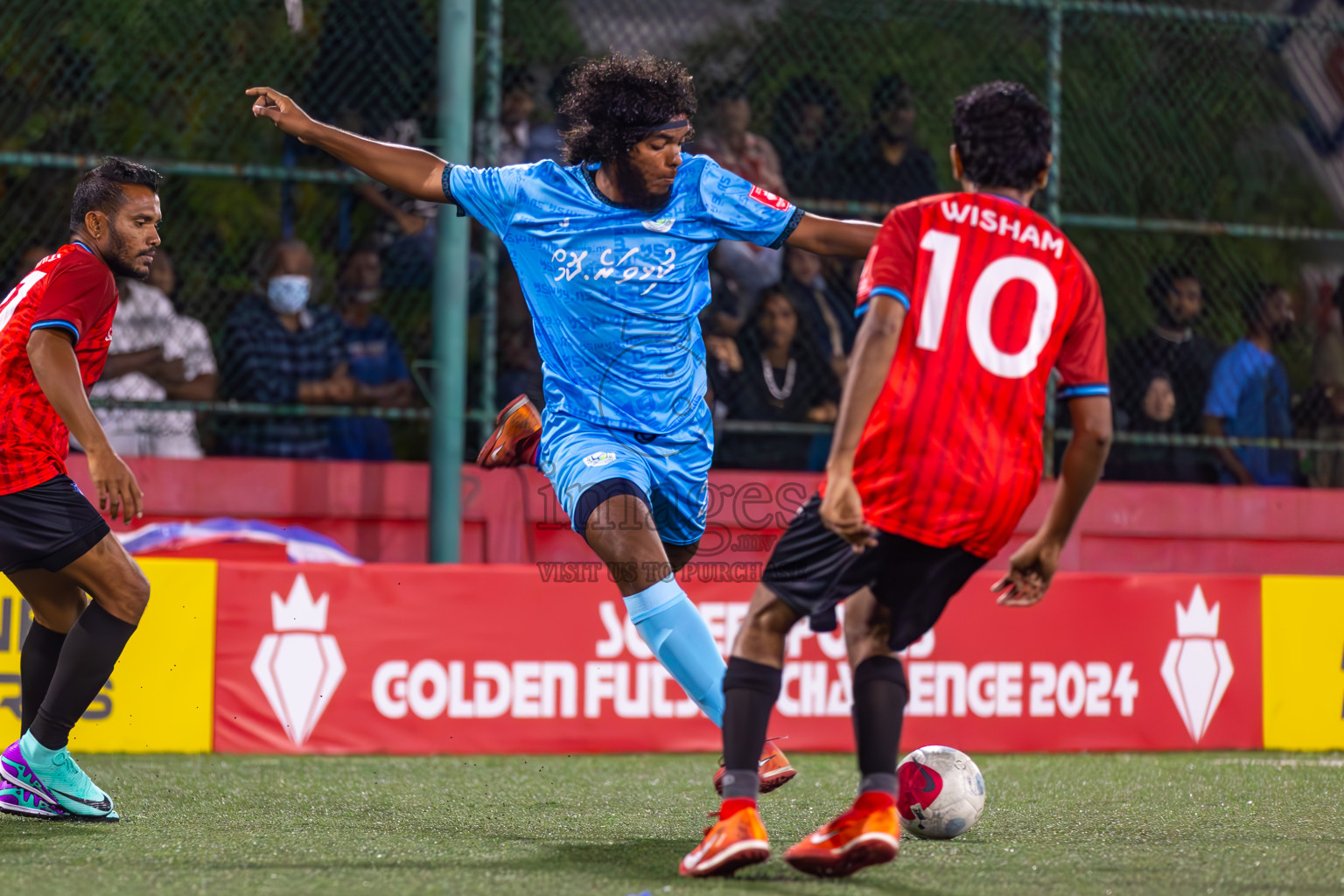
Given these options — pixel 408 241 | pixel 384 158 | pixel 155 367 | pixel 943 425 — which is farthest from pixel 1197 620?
pixel 155 367

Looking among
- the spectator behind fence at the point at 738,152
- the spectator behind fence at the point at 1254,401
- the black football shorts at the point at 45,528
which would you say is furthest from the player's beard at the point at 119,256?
the spectator behind fence at the point at 1254,401

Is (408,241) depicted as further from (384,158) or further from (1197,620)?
(1197,620)

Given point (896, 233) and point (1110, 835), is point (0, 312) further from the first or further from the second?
point (1110, 835)

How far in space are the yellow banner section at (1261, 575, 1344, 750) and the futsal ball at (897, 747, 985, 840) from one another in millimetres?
4090

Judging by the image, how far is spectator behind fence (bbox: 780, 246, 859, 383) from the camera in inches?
342

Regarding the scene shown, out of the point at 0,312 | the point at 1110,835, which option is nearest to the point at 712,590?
the point at 1110,835

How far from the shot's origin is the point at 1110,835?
15.0 ft

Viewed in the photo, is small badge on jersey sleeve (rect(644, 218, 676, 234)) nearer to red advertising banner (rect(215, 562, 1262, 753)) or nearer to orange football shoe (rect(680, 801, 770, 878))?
orange football shoe (rect(680, 801, 770, 878))

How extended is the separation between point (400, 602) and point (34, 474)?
271cm

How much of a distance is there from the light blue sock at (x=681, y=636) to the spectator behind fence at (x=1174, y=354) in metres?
5.35

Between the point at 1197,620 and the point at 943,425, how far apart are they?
192 inches

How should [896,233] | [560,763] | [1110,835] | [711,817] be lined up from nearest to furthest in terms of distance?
[896,233] < [1110,835] < [711,817] < [560,763]

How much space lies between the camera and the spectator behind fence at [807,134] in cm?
877

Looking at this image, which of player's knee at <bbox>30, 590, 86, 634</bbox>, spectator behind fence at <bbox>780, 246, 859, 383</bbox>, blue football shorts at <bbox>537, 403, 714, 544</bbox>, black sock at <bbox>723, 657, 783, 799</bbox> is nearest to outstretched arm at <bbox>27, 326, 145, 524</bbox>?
player's knee at <bbox>30, 590, 86, 634</bbox>
